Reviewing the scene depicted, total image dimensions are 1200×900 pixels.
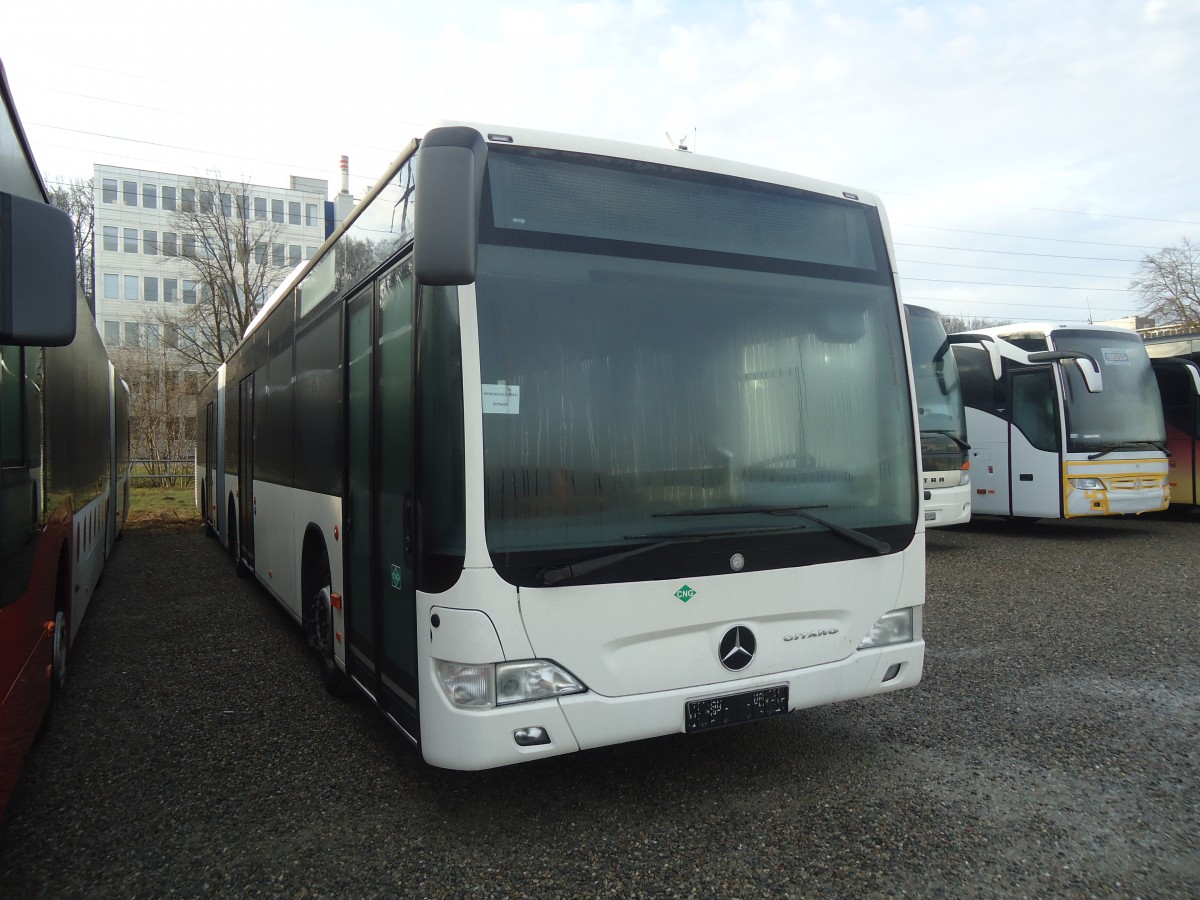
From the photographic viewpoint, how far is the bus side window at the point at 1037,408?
12797 mm

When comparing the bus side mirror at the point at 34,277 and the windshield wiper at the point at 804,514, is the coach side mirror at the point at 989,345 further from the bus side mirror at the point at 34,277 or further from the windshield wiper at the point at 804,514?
the bus side mirror at the point at 34,277

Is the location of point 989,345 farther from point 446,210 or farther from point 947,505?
point 446,210

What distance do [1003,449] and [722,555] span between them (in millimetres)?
11323

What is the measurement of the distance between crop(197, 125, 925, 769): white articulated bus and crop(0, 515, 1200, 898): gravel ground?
443mm

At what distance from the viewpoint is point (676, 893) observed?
10.2ft

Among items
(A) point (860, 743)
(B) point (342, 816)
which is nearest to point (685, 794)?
(A) point (860, 743)

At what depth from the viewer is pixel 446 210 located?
3025mm

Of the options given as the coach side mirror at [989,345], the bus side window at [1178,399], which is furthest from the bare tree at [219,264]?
the bus side window at [1178,399]

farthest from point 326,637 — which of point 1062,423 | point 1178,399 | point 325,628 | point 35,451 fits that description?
point 1178,399

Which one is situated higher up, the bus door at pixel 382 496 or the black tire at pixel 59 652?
the bus door at pixel 382 496

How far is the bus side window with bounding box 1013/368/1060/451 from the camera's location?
42.0 ft

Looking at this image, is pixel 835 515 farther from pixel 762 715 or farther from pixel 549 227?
pixel 549 227

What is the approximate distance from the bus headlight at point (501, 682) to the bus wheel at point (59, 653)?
2.90m

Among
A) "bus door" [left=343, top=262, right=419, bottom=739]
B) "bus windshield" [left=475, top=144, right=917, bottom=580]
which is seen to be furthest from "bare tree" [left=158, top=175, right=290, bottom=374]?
"bus windshield" [left=475, top=144, right=917, bottom=580]
